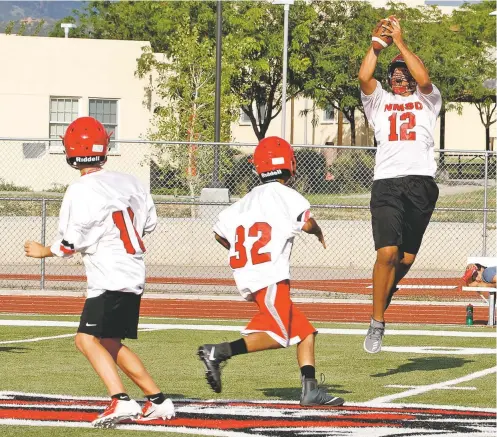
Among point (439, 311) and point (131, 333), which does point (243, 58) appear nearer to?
point (439, 311)

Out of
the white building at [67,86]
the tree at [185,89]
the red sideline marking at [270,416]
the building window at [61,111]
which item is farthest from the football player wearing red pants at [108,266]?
the building window at [61,111]

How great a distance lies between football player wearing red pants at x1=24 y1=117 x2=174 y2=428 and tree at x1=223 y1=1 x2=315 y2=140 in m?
34.2

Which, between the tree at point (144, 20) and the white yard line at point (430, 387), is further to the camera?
the tree at point (144, 20)

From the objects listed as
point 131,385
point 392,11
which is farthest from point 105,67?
point 131,385

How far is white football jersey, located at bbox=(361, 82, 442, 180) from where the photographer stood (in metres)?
9.47

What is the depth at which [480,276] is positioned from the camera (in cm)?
1574

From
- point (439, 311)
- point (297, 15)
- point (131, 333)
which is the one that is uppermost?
point (297, 15)

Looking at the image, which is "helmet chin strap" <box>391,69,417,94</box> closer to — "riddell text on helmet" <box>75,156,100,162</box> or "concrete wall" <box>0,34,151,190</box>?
"riddell text on helmet" <box>75,156,100,162</box>

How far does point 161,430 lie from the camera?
686cm

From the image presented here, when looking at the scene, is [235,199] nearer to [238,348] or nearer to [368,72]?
[368,72]

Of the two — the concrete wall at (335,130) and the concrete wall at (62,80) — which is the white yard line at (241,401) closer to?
the concrete wall at (62,80)

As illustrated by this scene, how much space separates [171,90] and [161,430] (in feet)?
104

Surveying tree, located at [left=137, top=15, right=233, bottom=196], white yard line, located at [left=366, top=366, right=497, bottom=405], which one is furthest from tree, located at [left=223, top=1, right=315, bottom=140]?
white yard line, located at [left=366, top=366, right=497, bottom=405]

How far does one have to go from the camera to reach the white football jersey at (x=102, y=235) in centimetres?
718
